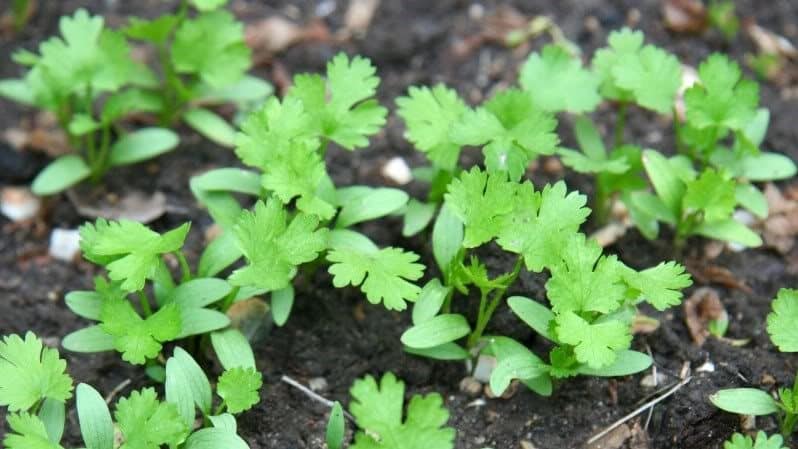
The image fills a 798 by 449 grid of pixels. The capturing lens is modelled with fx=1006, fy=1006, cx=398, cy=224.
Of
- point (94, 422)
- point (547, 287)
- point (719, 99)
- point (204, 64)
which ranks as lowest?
point (94, 422)

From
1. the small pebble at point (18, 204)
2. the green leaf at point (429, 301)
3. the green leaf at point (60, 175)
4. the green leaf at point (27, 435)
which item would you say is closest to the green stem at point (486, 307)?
the green leaf at point (429, 301)

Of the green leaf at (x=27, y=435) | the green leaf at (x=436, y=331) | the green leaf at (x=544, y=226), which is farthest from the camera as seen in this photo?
the green leaf at (x=436, y=331)

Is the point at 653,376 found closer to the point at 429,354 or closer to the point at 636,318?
the point at 636,318

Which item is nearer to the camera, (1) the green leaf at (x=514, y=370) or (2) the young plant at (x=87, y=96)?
(1) the green leaf at (x=514, y=370)

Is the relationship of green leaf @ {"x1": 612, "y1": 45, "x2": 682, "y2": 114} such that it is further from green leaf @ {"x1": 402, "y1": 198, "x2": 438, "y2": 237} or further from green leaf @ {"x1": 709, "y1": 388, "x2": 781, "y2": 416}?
green leaf @ {"x1": 709, "y1": 388, "x2": 781, "y2": 416}

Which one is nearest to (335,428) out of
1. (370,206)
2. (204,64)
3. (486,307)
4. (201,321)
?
(201,321)

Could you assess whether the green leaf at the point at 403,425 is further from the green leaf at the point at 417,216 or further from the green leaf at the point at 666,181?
the green leaf at the point at 666,181

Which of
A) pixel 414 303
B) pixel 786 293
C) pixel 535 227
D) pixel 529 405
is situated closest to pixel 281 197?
pixel 414 303

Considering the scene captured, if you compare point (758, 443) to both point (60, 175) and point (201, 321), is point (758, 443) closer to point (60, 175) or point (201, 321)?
point (201, 321)
